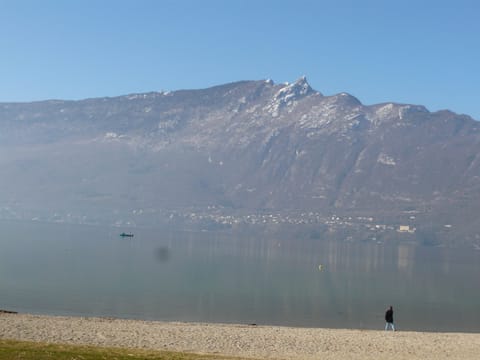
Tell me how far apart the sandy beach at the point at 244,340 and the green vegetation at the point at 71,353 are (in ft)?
15.2

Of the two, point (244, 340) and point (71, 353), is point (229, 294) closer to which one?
point (244, 340)

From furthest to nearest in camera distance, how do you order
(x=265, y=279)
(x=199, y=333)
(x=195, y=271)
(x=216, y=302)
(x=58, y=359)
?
1. (x=195, y=271)
2. (x=265, y=279)
3. (x=216, y=302)
4. (x=199, y=333)
5. (x=58, y=359)

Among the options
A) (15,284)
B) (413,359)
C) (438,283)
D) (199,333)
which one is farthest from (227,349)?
(438,283)

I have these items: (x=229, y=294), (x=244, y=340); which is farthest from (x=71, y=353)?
(x=229, y=294)

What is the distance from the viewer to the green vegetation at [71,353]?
3170 centimetres

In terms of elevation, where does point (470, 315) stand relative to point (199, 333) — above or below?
below

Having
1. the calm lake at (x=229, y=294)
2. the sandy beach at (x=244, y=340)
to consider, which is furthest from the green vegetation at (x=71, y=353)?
the calm lake at (x=229, y=294)

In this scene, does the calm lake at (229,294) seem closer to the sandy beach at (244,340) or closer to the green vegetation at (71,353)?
the sandy beach at (244,340)

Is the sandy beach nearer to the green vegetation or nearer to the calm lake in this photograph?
the green vegetation

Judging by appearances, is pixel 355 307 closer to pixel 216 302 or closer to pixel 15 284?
pixel 216 302

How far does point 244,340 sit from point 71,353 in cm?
1768

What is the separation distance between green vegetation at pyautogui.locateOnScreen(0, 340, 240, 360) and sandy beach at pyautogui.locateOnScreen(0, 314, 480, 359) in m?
4.62

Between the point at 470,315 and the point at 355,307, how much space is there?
15.6 meters

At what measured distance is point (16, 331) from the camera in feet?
146
